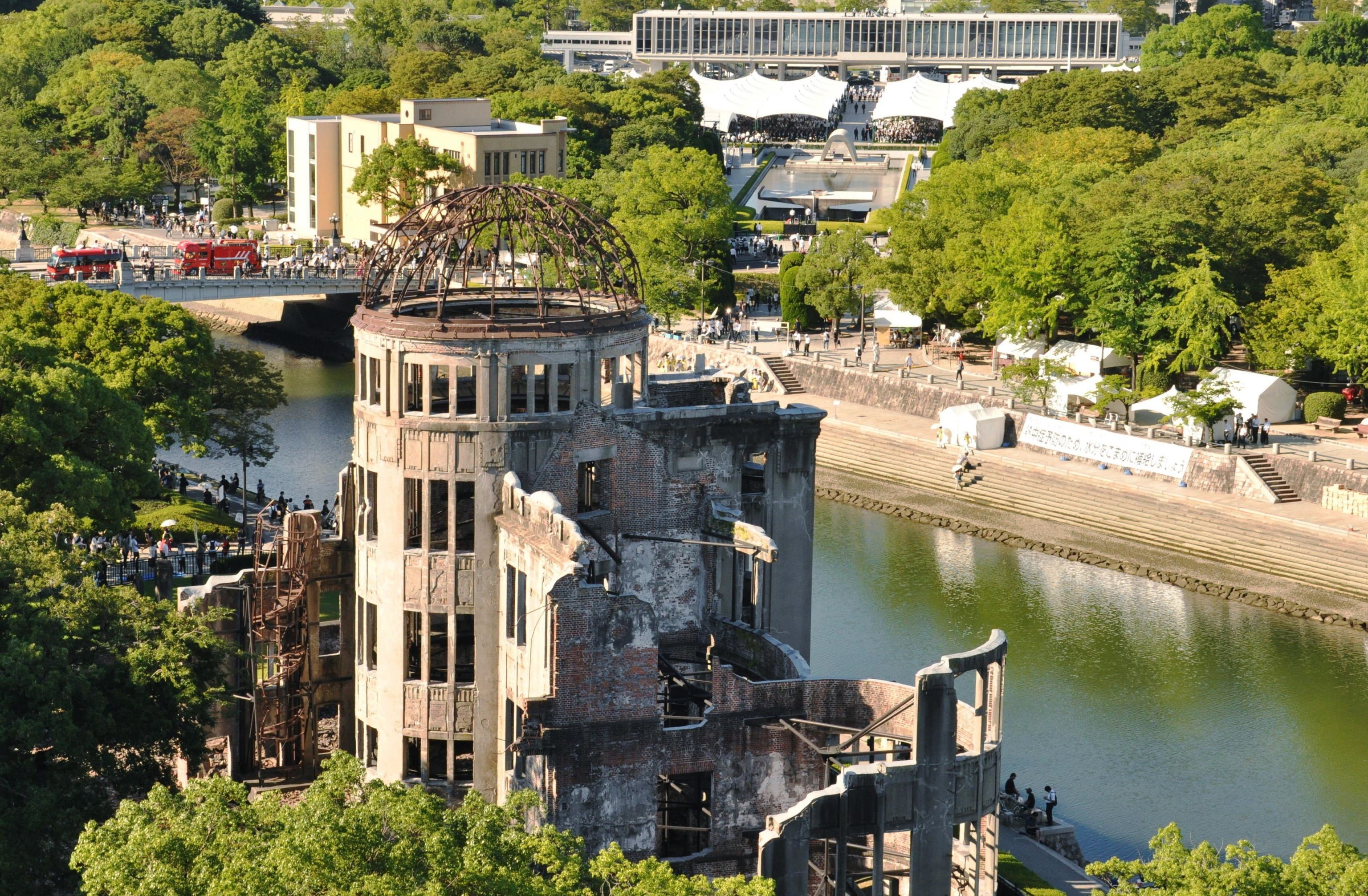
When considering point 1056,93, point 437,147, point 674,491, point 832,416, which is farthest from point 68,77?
point 674,491

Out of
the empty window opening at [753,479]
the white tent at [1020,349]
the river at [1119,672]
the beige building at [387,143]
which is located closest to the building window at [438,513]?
the empty window opening at [753,479]

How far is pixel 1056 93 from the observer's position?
170 m

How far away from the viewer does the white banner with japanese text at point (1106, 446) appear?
96.3m

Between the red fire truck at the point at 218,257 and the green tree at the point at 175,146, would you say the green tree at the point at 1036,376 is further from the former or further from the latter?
the green tree at the point at 175,146

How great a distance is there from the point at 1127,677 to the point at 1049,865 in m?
20.3

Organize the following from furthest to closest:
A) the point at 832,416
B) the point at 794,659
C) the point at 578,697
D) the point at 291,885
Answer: the point at 832,416, the point at 794,659, the point at 578,697, the point at 291,885

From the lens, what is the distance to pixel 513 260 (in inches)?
2235

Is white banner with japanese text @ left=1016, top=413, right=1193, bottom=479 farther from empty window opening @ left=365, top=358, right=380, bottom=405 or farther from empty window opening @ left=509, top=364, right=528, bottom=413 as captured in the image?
empty window opening @ left=365, top=358, right=380, bottom=405

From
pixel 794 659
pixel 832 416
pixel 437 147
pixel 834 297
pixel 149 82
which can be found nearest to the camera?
pixel 794 659

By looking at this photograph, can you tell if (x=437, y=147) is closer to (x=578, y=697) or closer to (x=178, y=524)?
(x=178, y=524)

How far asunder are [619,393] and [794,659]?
739 centimetres

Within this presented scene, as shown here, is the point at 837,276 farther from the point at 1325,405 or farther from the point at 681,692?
the point at 681,692

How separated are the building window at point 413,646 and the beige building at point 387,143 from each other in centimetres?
9183

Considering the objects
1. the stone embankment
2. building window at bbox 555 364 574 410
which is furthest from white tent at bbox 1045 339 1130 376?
building window at bbox 555 364 574 410
